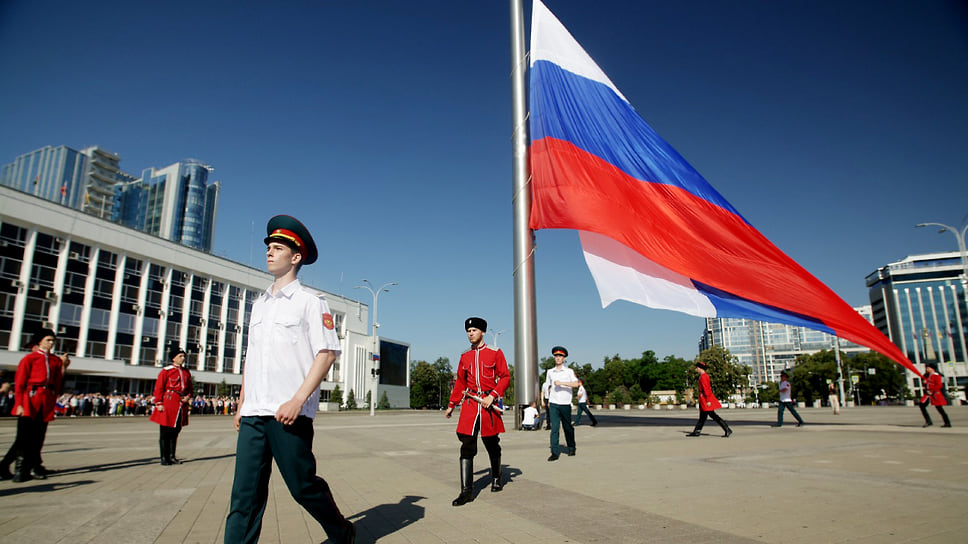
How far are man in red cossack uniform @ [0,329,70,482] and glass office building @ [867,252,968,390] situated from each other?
185m

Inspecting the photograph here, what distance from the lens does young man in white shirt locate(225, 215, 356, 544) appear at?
3338 mm

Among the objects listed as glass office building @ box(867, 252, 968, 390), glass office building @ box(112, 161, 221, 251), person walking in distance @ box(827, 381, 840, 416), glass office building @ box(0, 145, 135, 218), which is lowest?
person walking in distance @ box(827, 381, 840, 416)

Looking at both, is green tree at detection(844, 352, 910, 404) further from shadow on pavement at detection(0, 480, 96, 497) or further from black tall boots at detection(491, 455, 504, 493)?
shadow on pavement at detection(0, 480, 96, 497)

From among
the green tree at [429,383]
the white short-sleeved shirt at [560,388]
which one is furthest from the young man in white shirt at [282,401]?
the green tree at [429,383]

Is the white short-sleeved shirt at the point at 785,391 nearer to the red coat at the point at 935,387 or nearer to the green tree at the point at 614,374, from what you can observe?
the red coat at the point at 935,387

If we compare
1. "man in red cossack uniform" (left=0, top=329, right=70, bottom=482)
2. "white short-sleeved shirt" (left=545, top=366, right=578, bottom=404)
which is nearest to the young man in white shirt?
"man in red cossack uniform" (left=0, top=329, right=70, bottom=482)

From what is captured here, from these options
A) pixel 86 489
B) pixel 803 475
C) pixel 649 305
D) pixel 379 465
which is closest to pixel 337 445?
pixel 379 465

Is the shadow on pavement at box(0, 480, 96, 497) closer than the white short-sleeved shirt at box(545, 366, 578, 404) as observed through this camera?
Yes

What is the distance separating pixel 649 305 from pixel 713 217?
2816mm

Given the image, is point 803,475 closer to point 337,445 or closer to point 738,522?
point 738,522

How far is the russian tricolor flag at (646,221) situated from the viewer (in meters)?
12.4

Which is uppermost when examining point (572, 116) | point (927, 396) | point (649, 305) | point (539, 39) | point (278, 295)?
point (539, 39)

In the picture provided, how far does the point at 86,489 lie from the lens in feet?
21.9

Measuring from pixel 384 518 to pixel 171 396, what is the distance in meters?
6.33
